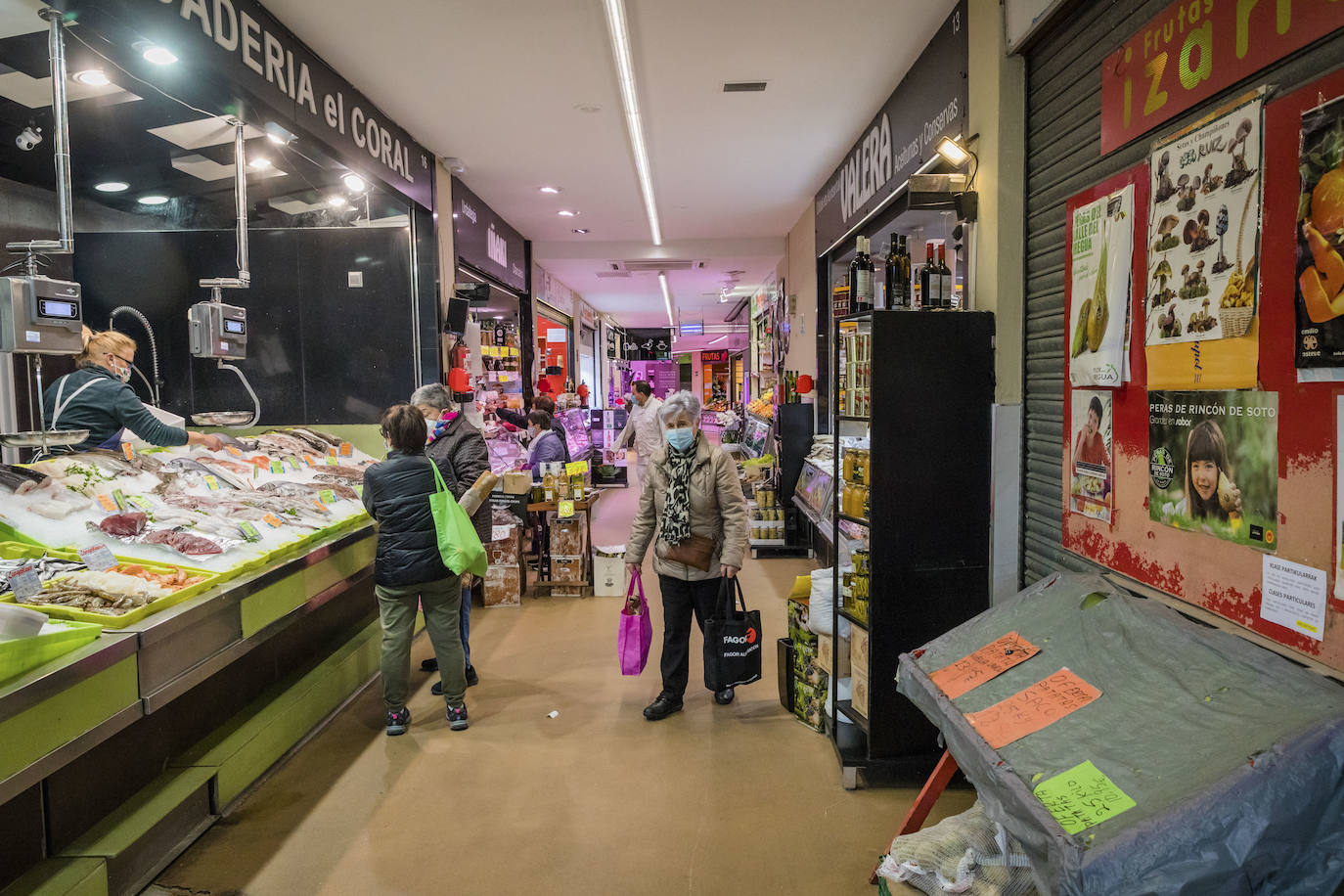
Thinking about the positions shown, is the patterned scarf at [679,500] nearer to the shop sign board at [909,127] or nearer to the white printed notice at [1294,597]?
the shop sign board at [909,127]

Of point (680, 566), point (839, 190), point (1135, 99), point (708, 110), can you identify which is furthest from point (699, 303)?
point (1135, 99)

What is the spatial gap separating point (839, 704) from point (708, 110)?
163 inches

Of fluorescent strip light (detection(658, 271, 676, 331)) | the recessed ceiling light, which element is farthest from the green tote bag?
fluorescent strip light (detection(658, 271, 676, 331))

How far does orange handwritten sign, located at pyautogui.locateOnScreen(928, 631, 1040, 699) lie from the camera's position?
7.23ft

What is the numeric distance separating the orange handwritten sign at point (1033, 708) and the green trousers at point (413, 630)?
288 cm

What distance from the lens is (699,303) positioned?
20156 millimetres

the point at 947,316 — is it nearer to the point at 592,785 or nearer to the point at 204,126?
the point at 592,785

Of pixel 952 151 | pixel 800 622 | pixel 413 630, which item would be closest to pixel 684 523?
pixel 800 622

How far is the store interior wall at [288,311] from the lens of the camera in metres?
6.55

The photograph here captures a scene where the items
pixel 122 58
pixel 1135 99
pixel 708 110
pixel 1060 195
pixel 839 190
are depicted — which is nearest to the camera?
pixel 1135 99

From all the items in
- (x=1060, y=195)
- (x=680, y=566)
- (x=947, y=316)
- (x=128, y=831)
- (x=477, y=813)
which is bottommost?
(x=477, y=813)

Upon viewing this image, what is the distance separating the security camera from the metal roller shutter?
5811 millimetres

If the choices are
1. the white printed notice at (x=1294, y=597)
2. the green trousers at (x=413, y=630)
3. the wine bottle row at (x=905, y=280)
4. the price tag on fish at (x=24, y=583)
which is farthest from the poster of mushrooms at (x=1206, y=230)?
the price tag on fish at (x=24, y=583)

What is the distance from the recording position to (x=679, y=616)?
4281mm
